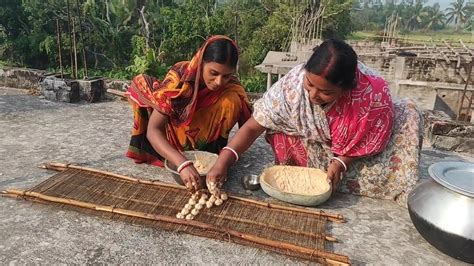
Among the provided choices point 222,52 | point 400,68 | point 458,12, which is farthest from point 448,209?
point 458,12

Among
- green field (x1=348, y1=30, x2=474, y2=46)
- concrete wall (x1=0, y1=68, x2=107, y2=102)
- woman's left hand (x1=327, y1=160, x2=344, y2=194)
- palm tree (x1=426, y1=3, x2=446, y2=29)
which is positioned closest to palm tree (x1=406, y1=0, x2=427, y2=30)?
palm tree (x1=426, y1=3, x2=446, y2=29)

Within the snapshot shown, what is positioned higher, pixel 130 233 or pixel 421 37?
pixel 421 37

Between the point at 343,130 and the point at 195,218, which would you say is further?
the point at 343,130

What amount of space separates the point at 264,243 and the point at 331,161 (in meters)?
0.90

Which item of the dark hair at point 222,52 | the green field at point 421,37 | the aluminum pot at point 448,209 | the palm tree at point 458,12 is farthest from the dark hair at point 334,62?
the palm tree at point 458,12

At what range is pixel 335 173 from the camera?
8.20 feet

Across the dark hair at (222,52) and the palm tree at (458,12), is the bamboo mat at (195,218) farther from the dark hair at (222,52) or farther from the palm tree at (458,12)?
the palm tree at (458,12)

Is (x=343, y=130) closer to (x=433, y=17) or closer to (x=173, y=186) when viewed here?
(x=173, y=186)

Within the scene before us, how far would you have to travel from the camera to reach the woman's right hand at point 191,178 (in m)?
2.38

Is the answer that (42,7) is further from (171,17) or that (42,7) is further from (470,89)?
(470,89)

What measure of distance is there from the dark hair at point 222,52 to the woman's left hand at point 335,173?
3.15 feet

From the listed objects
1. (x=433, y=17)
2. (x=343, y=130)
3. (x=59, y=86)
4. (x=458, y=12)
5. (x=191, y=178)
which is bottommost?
(x=191, y=178)

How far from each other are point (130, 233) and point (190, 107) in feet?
3.35

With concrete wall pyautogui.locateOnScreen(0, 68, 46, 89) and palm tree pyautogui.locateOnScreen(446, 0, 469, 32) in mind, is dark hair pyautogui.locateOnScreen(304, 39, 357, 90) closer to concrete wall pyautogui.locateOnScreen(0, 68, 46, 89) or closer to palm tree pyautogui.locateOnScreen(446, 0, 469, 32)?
concrete wall pyautogui.locateOnScreen(0, 68, 46, 89)
